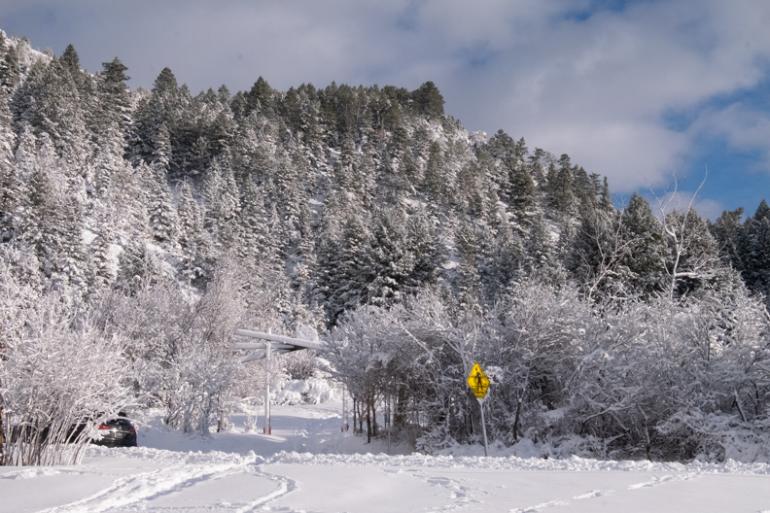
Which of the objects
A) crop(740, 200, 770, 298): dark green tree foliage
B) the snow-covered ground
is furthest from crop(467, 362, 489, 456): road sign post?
crop(740, 200, 770, 298): dark green tree foliage

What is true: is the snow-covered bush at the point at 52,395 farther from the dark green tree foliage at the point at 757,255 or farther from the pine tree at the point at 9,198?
the dark green tree foliage at the point at 757,255

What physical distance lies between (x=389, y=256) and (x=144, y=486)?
44.2 meters

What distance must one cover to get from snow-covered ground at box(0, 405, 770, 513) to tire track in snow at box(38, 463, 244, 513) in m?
0.02

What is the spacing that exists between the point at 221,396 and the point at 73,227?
1127 inches

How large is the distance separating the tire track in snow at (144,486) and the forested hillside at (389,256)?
5325 millimetres

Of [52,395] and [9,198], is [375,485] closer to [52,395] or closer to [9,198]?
[52,395]

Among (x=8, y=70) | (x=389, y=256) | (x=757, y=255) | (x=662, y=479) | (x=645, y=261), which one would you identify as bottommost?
(x=662, y=479)

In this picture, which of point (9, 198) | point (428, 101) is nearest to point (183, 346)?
point (9, 198)

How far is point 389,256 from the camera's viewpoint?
52.4 meters

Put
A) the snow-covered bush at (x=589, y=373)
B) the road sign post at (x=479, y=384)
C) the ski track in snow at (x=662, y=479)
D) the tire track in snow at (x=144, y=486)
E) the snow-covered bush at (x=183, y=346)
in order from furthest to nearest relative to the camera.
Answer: the snow-covered bush at (x=183, y=346) → the snow-covered bush at (x=589, y=373) → the road sign post at (x=479, y=384) → the ski track in snow at (x=662, y=479) → the tire track in snow at (x=144, y=486)

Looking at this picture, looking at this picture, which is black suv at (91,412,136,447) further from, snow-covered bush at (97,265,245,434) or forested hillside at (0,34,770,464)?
snow-covered bush at (97,265,245,434)

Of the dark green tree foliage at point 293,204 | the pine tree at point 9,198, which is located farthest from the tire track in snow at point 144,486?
the pine tree at point 9,198

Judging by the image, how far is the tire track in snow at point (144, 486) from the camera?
7.10 m

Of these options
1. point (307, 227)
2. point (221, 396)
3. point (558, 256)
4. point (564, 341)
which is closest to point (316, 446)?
point (221, 396)
